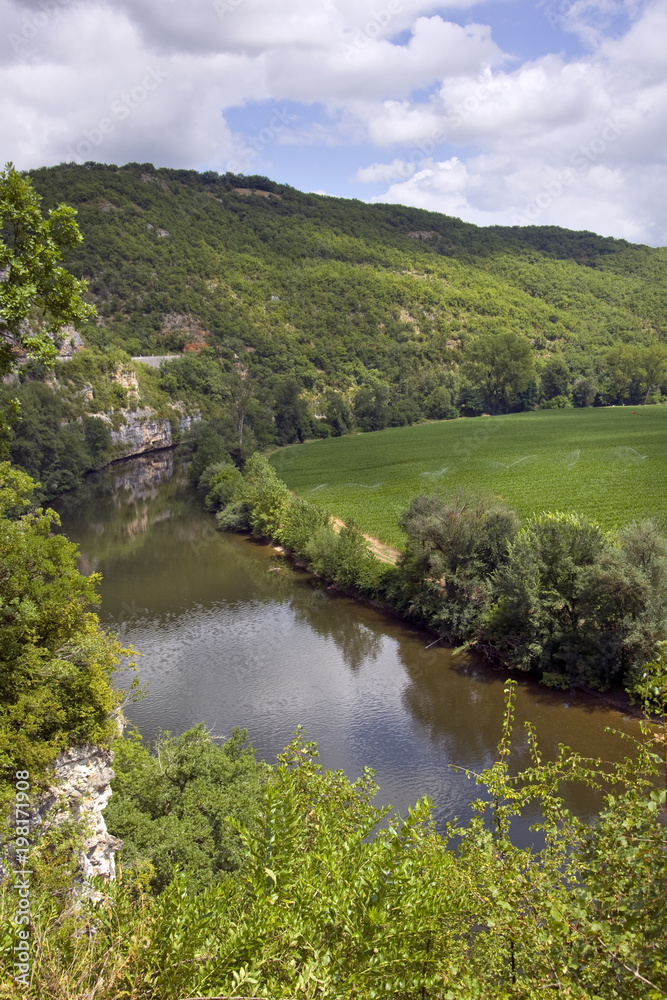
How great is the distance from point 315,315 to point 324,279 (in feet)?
36.4

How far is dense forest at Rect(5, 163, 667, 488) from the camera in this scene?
89.5 metres

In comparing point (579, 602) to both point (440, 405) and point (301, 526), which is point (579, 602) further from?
point (440, 405)

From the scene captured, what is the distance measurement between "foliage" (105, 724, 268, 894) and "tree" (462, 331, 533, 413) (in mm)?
101900

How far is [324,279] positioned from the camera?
128875 mm

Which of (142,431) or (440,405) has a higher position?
(142,431)

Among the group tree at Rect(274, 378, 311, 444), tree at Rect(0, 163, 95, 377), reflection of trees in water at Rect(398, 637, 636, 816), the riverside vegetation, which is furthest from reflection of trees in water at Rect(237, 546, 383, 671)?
tree at Rect(274, 378, 311, 444)

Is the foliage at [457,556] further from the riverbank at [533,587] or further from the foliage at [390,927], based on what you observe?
the foliage at [390,927]

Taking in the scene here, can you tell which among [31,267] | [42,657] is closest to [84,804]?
Answer: [42,657]

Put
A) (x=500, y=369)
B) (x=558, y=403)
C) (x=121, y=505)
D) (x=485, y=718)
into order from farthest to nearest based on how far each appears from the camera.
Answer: (x=558, y=403), (x=500, y=369), (x=121, y=505), (x=485, y=718)

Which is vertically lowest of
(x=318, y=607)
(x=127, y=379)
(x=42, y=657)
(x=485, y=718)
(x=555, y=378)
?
(x=485, y=718)

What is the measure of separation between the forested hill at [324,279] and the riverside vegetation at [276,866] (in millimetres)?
79612

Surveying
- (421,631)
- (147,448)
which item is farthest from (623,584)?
(147,448)

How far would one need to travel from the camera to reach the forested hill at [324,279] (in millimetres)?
104625

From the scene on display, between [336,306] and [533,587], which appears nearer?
[533,587]
